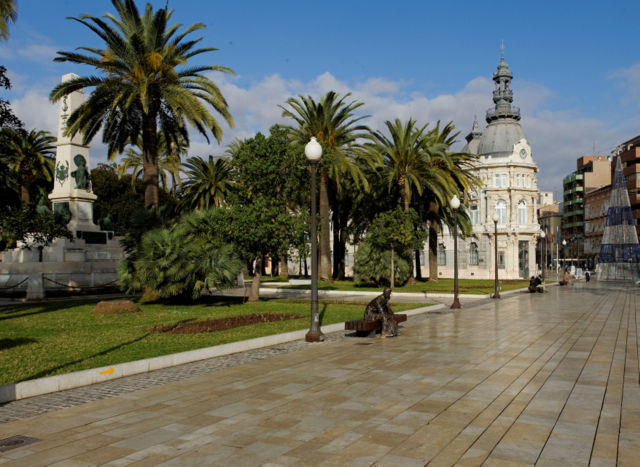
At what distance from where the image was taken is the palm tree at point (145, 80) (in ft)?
72.8

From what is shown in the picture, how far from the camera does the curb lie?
734cm

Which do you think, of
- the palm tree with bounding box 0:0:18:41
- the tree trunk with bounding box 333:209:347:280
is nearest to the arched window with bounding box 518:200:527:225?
the tree trunk with bounding box 333:209:347:280

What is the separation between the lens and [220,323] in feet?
49.1

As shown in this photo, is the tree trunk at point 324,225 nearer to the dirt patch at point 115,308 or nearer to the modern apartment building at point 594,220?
the dirt patch at point 115,308

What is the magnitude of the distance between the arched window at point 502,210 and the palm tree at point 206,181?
3726 centimetres

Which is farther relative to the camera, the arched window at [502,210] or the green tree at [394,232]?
the arched window at [502,210]

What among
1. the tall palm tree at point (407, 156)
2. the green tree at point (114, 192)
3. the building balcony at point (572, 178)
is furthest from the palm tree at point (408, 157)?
the building balcony at point (572, 178)

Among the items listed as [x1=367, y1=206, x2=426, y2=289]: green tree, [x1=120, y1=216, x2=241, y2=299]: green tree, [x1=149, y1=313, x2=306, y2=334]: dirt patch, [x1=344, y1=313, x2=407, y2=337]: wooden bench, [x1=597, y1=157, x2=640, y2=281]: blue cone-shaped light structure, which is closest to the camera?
[x1=344, y1=313, x2=407, y2=337]: wooden bench

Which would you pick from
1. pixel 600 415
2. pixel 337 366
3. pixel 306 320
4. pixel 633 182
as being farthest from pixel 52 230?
pixel 633 182

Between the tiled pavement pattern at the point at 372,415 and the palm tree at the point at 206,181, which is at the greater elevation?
the palm tree at the point at 206,181

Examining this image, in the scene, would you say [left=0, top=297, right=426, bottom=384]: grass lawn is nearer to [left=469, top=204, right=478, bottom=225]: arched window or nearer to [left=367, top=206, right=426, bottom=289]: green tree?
[left=367, top=206, right=426, bottom=289]: green tree

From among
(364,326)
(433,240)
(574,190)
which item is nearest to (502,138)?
(433,240)

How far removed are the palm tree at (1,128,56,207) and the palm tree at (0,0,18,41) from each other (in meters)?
36.4

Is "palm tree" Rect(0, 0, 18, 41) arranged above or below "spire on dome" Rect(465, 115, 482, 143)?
below
